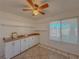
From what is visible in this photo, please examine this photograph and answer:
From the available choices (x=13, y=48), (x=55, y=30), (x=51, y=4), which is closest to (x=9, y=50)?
(x=13, y=48)

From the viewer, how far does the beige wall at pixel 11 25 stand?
4.97m

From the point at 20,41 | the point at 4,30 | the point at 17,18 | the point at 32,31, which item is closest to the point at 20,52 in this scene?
the point at 20,41

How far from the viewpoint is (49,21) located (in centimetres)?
708

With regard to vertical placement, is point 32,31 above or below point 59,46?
above

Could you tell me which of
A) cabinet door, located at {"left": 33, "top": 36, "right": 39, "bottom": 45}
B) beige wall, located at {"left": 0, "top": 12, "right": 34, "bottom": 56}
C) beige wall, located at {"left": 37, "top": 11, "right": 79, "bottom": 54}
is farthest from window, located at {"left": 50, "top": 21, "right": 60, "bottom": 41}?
beige wall, located at {"left": 0, "top": 12, "right": 34, "bottom": 56}

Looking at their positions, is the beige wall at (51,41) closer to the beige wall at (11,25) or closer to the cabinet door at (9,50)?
the beige wall at (11,25)

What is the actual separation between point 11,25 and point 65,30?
3.19 m

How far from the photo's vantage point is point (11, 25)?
5805 mm

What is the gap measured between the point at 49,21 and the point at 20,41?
2.75m

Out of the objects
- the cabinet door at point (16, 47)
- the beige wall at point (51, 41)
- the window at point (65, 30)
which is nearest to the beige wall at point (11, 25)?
the cabinet door at point (16, 47)

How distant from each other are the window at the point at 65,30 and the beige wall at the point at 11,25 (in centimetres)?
199

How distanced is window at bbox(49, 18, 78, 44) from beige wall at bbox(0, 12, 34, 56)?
6.54 ft

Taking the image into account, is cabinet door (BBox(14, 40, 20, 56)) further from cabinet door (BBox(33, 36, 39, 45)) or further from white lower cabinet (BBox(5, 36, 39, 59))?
cabinet door (BBox(33, 36, 39, 45))

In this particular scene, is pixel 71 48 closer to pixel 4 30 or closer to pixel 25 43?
pixel 25 43
